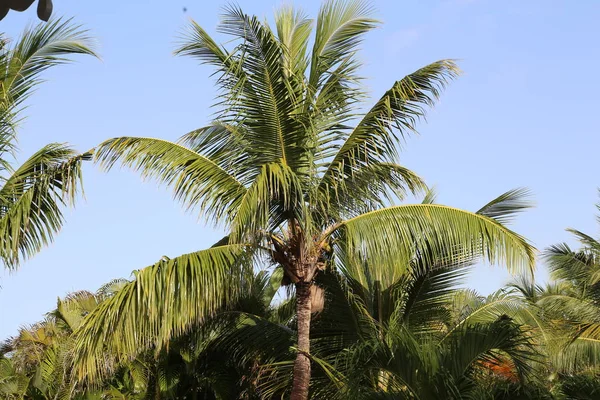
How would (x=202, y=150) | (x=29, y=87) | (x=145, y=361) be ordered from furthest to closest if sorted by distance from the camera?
1. (x=145, y=361)
2. (x=202, y=150)
3. (x=29, y=87)

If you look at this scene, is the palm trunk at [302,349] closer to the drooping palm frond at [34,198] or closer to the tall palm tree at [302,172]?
the tall palm tree at [302,172]

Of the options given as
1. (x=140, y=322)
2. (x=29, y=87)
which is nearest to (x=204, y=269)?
(x=140, y=322)

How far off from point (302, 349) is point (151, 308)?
2081mm

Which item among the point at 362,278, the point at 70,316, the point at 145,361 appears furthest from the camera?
the point at 70,316

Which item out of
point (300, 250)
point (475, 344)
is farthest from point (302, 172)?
point (475, 344)

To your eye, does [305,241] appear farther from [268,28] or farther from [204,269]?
[268,28]

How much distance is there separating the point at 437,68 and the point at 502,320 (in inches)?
157

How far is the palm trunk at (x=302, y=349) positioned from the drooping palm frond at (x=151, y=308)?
112 cm

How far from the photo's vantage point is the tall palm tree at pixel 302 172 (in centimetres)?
1058

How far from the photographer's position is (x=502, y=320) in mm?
8766

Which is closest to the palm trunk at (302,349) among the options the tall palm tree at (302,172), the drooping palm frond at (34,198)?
the tall palm tree at (302,172)

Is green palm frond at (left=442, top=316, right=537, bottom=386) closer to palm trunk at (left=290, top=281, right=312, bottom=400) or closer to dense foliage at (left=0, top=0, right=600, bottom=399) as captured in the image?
dense foliage at (left=0, top=0, right=600, bottom=399)

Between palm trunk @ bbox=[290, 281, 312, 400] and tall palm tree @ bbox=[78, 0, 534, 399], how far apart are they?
0.01 metres

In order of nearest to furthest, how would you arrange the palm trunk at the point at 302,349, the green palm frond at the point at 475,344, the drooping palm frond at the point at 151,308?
the green palm frond at the point at 475,344, the drooping palm frond at the point at 151,308, the palm trunk at the point at 302,349
